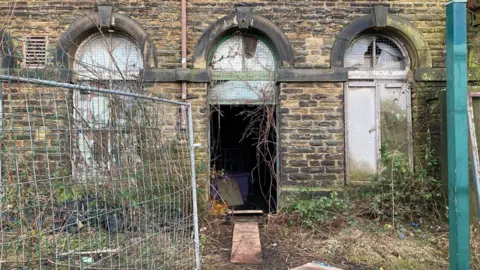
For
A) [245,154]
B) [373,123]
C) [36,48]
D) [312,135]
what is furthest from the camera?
[245,154]

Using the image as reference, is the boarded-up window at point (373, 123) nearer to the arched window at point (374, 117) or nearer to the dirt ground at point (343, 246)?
the arched window at point (374, 117)

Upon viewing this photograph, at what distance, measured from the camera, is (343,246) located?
17.1 ft

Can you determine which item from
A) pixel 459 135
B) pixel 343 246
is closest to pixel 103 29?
pixel 343 246

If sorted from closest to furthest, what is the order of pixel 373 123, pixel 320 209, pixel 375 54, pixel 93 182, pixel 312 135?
1. pixel 93 182
2. pixel 320 209
3. pixel 312 135
4. pixel 373 123
5. pixel 375 54

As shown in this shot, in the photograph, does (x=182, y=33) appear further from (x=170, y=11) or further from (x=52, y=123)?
(x=52, y=123)

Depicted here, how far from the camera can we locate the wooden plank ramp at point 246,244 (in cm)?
481

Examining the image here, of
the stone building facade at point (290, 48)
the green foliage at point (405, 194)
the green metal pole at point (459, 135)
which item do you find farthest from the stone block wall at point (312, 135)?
the green metal pole at point (459, 135)

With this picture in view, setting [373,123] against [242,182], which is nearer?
[373,123]

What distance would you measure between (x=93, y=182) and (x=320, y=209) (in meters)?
4.12

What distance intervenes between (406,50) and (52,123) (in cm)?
619

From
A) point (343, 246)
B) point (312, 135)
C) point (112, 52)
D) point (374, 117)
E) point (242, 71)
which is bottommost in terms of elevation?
point (343, 246)

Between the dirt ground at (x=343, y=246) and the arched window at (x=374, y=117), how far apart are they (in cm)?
131

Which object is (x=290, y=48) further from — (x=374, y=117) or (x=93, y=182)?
(x=93, y=182)

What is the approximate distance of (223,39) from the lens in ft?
23.0
